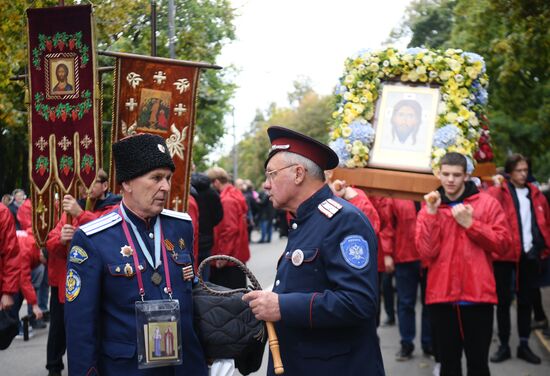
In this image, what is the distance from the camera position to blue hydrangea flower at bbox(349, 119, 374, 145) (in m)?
7.04

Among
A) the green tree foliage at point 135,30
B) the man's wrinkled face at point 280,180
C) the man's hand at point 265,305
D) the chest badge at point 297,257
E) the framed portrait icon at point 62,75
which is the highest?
the green tree foliage at point 135,30

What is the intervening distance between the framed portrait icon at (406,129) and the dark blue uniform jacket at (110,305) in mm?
3279

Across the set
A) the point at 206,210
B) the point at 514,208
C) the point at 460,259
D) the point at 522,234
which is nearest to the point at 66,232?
the point at 460,259

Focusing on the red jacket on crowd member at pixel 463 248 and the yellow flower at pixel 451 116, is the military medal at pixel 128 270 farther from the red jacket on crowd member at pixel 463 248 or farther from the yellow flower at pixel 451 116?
the yellow flower at pixel 451 116

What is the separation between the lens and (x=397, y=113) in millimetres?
7113

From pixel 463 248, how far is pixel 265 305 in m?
3.09

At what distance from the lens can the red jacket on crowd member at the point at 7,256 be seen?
6488mm

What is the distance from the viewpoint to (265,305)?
3885 mm

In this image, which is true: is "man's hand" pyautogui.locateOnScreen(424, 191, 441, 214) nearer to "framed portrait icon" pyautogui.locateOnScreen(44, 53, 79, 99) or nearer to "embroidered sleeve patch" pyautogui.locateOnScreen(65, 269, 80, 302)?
"framed portrait icon" pyautogui.locateOnScreen(44, 53, 79, 99)

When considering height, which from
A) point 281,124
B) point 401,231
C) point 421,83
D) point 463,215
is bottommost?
point 281,124

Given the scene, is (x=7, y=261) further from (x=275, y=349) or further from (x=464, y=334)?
(x=464, y=334)

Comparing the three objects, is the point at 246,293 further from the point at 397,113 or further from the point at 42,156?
the point at 397,113

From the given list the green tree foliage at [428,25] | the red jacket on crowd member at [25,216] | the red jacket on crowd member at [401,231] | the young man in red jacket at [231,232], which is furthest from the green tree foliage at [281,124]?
the red jacket on crowd member at [401,231]

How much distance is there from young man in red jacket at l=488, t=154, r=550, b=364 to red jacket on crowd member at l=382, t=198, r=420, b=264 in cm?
102
